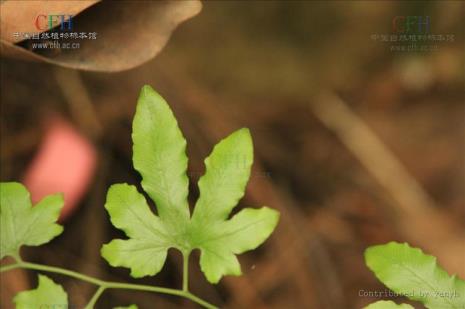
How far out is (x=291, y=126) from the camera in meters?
2.17

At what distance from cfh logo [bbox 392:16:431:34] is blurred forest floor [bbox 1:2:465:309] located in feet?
0.09

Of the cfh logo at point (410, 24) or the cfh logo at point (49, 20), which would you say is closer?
the cfh logo at point (49, 20)

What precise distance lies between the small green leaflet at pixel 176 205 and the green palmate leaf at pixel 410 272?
161 mm

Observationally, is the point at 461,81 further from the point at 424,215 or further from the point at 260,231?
the point at 260,231

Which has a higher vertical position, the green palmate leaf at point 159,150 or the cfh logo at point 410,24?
the green palmate leaf at point 159,150

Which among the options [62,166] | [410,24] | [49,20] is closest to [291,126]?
[410,24]

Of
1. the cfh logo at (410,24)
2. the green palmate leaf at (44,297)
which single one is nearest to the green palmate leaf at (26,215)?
the green palmate leaf at (44,297)

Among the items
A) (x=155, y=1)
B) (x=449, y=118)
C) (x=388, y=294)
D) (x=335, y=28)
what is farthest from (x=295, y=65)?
(x=155, y=1)

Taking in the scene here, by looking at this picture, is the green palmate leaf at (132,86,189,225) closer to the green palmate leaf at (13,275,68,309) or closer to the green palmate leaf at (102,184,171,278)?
the green palmate leaf at (102,184,171,278)

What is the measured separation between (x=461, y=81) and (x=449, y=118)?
0.21m

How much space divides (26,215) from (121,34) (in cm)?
38

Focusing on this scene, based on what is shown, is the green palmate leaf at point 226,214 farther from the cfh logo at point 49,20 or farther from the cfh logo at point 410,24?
the cfh logo at point 410,24

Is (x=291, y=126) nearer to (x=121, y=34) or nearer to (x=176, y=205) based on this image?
(x=121, y=34)

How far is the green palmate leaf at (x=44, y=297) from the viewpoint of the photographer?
3.10ft
